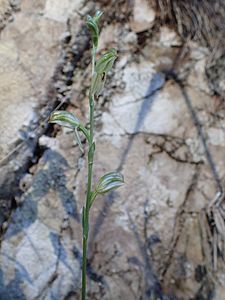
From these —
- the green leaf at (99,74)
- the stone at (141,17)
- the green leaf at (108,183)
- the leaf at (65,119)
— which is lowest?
the green leaf at (108,183)

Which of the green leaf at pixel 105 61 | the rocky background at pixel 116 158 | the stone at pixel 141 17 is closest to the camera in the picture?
the green leaf at pixel 105 61

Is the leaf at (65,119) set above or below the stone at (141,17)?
below

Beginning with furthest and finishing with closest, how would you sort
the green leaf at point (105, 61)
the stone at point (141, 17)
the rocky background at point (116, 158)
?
the stone at point (141, 17)
the rocky background at point (116, 158)
the green leaf at point (105, 61)

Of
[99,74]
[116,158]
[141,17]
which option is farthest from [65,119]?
[141,17]

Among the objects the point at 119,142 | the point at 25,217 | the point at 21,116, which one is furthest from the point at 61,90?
the point at 25,217

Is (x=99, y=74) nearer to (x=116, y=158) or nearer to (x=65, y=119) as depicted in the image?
(x=65, y=119)

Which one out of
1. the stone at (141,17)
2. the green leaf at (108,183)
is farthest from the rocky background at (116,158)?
the green leaf at (108,183)

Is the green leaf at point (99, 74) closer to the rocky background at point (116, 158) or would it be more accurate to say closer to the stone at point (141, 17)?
the rocky background at point (116, 158)
